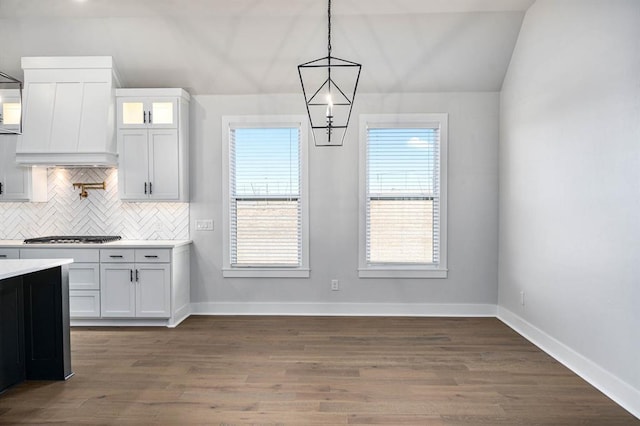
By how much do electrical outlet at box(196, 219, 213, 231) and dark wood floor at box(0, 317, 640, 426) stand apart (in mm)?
1221

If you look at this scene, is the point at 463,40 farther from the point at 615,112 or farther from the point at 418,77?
the point at 615,112

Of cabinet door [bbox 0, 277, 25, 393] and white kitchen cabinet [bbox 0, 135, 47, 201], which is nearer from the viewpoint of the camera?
cabinet door [bbox 0, 277, 25, 393]

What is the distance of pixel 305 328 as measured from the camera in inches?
179

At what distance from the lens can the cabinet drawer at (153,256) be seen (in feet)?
15.1

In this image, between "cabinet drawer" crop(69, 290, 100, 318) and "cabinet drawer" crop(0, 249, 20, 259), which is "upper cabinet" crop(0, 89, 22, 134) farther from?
"cabinet drawer" crop(69, 290, 100, 318)

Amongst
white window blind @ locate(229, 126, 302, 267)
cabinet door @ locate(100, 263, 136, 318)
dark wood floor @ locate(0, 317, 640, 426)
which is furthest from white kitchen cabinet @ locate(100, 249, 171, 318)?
white window blind @ locate(229, 126, 302, 267)

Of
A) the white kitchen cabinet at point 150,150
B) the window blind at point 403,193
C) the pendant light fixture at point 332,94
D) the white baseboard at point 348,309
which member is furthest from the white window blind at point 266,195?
the window blind at point 403,193

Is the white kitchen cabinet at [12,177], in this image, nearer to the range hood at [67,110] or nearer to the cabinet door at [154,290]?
the range hood at [67,110]

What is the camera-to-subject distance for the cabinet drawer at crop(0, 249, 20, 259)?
4.56 metres

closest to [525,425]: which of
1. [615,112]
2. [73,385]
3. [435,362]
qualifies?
[435,362]

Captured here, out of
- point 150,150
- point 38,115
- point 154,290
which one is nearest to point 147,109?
point 150,150

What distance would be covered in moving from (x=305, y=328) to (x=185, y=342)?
122 cm

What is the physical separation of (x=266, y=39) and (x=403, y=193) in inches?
91.4

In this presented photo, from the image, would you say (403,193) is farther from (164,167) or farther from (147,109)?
(147,109)
